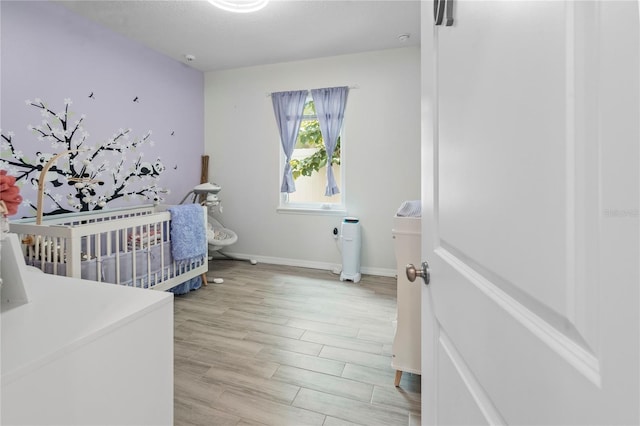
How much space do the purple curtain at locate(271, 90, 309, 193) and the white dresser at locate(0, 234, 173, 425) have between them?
9.80ft

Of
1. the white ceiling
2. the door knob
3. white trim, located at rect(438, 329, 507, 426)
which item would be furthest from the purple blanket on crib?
white trim, located at rect(438, 329, 507, 426)

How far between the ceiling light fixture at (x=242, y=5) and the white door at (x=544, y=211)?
2428mm

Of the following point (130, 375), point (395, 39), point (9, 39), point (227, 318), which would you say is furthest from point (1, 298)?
point (395, 39)

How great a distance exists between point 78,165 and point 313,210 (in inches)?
95.6

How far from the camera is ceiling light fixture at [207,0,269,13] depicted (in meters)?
2.53

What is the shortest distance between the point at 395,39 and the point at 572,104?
136 inches

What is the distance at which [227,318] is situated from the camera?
2.48 metres

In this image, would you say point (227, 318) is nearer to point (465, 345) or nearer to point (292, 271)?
point (292, 271)

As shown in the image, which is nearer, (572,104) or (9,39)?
(572,104)

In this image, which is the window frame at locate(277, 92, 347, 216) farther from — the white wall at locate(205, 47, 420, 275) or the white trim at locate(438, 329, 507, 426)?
the white trim at locate(438, 329, 507, 426)

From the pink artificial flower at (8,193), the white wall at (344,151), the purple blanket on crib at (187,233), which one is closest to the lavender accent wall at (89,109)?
the white wall at (344,151)

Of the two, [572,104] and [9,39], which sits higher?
[9,39]

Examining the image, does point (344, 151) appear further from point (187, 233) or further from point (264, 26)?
point (187, 233)

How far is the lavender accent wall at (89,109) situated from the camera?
2.43 metres
